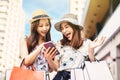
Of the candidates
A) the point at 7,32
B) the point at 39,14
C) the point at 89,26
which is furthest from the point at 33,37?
the point at 7,32

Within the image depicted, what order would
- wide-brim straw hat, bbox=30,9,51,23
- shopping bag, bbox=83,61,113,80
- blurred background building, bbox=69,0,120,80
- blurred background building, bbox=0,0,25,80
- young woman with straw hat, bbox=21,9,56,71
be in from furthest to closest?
blurred background building, bbox=0,0,25,80
blurred background building, bbox=69,0,120,80
wide-brim straw hat, bbox=30,9,51,23
young woman with straw hat, bbox=21,9,56,71
shopping bag, bbox=83,61,113,80

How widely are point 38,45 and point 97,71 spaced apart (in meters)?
0.58

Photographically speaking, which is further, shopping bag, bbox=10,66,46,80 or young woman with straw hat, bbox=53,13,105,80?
young woman with straw hat, bbox=53,13,105,80

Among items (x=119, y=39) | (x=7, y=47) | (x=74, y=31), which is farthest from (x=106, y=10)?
(x=7, y=47)

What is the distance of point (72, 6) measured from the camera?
139 feet

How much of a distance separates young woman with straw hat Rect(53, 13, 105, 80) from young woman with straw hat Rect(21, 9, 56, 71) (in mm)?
75

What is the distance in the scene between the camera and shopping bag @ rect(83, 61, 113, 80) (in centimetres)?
243

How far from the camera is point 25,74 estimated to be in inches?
98.5

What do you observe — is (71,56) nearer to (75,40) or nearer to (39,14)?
(75,40)

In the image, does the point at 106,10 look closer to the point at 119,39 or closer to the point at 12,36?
the point at 119,39

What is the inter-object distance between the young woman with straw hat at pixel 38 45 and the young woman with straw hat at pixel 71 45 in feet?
0.25

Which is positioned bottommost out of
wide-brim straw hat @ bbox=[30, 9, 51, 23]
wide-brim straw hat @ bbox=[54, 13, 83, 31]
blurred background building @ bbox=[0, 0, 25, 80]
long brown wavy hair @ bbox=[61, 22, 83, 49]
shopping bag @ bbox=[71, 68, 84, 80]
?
shopping bag @ bbox=[71, 68, 84, 80]

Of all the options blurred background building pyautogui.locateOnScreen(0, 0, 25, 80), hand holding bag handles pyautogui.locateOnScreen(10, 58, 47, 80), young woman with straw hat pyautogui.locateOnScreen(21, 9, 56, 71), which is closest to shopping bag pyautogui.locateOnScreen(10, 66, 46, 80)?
hand holding bag handles pyautogui.locateOnScreen(10, 58, 47, 80)

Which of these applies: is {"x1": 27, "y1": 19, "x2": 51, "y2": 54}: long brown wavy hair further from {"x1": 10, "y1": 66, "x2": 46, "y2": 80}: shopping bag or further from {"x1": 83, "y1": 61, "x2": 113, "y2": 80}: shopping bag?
{"x1": 83, "y1": 61, "x2": 113, "y2": 80}: shopping bag
